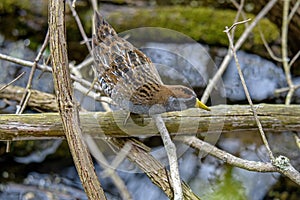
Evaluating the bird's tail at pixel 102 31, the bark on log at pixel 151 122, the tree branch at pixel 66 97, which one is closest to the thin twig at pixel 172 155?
the bark on log at pixel 151 122

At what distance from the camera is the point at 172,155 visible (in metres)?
1.87

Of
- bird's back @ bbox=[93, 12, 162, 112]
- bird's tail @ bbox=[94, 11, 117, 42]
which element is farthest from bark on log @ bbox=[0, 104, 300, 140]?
bird's tail @ bbox=[94, 11, 117, 42]

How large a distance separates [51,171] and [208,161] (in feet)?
3.33

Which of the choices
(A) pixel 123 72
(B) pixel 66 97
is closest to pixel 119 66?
(A) pixel 123 72

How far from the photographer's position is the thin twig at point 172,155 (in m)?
1.76

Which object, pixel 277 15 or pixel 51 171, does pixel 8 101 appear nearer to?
pixel 51 171

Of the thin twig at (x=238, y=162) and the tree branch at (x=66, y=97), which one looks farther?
the thin twig at (x=238, y=162)

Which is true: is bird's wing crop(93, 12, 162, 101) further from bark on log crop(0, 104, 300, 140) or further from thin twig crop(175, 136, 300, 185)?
thin twig crop(175, 136, 300, 185)

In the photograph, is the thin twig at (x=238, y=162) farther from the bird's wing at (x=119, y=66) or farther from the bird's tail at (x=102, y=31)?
the bird's tail at (x=102, y=31)

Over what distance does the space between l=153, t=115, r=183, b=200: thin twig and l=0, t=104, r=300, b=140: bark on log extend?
55 mm

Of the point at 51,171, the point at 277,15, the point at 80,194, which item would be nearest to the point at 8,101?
the point at 51,171

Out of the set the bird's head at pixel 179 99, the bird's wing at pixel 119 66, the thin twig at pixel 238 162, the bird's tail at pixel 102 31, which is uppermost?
the bird's tail at pixel 102 31

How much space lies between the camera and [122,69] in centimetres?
190

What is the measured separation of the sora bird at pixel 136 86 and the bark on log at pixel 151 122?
0.13 m
